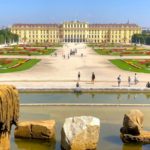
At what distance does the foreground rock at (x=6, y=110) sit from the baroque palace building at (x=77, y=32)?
496 ft

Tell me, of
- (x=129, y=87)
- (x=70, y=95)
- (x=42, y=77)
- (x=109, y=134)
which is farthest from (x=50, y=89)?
(x=109, y=134)

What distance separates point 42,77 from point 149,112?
12631mm

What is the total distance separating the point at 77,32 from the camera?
521 ft

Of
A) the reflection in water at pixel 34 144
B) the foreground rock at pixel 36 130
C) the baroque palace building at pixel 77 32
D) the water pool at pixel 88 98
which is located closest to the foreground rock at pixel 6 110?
the reflection in water at pixel 34 144

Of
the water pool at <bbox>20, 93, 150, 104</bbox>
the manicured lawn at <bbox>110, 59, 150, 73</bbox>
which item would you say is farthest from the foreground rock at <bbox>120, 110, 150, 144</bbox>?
the manicured lawn at <bbox>110, 59, 150, 73</bbox>

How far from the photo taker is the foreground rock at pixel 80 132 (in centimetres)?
1029

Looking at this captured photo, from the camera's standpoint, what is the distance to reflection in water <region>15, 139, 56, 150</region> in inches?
436

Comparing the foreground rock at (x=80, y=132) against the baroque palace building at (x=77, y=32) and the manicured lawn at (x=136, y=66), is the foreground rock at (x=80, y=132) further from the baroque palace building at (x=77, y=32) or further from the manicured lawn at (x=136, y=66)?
the baroque palace building at (x=77, y=32)

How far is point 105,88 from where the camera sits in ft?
71.0

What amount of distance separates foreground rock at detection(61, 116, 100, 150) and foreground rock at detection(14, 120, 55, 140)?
1087 mm

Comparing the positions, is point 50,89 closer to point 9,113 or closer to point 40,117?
point 40,117

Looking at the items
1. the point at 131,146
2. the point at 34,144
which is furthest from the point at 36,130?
the point at 131,146

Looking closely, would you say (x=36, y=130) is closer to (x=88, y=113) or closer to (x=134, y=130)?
(x=134, y=130)

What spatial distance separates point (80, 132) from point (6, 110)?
311cm
